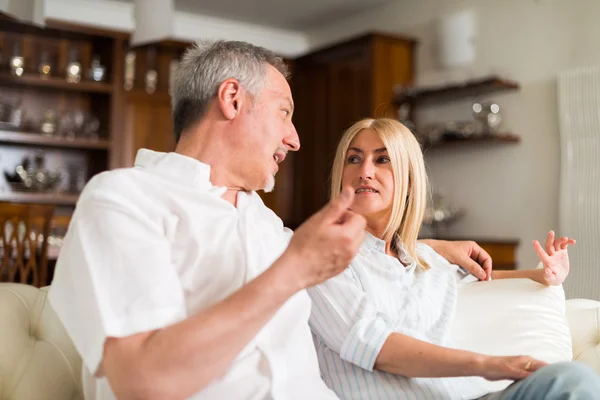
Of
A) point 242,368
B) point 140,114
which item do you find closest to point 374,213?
point 242,368

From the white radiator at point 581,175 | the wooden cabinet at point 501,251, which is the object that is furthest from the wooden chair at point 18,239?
the white radiator at point 581,175

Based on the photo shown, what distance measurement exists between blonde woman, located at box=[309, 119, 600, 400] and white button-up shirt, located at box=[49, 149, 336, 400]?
0.19m

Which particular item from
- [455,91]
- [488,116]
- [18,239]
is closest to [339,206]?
[18,239]

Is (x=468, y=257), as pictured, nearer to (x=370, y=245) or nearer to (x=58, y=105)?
(x=370, y=245)

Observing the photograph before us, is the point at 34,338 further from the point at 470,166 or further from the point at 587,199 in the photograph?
the point at 470,166

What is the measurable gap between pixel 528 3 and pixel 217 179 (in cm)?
383

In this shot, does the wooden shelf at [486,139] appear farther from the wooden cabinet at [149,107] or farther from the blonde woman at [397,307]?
the blonde woman at [397,307]

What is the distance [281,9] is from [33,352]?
15.2 ft

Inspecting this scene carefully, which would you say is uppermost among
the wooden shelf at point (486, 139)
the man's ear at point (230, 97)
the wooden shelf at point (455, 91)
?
the wooden shelf at point (455, 91)

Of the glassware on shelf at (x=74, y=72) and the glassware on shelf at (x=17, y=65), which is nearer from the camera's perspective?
the glassware on shelf at (x=17, y=65)

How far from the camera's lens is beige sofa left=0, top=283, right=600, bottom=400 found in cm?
142

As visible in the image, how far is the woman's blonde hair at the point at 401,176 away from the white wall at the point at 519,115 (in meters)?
2.76

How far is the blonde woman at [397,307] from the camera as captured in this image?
134 cm

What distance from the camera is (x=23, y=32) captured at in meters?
5.39
